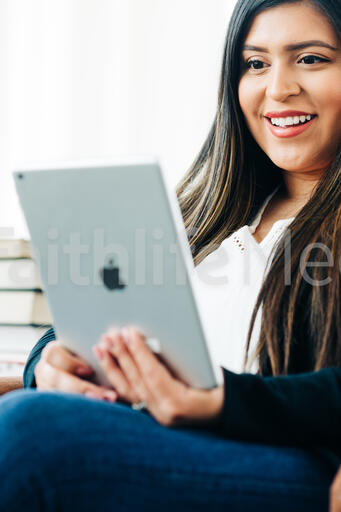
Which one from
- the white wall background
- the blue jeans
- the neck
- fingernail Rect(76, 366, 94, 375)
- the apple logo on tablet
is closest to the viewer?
the blue jeans

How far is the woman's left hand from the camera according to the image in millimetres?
820

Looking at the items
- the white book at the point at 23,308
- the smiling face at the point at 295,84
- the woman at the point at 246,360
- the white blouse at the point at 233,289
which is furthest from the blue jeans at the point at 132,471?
the white book at the point at 23,308

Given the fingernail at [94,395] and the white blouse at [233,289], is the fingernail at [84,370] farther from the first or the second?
the white blouse at [233,289]

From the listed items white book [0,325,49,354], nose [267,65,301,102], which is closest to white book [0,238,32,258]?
white book [0,325,49,354]

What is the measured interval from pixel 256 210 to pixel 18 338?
2.55 ft

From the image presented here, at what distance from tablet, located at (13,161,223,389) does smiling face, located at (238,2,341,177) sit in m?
0.54

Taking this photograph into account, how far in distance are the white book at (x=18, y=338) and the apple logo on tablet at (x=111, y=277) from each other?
3.23 ft

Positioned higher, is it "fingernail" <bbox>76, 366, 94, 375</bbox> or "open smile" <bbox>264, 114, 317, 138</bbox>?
"open smile" <bbox>264, 114, 317, 138</bbox>

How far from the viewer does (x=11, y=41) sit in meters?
2.11

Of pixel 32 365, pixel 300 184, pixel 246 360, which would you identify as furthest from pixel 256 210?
pixel 32 365

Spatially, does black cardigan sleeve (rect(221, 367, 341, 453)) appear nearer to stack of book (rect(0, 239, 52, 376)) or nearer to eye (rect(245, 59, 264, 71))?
eye (rect(245, 59, 264, 71))

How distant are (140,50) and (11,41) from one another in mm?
405

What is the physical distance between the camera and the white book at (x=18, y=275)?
1.82 meters

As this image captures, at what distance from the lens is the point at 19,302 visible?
1.84m
